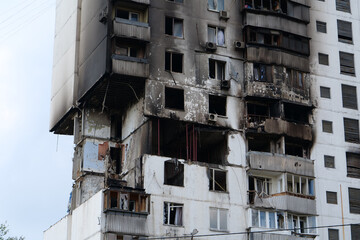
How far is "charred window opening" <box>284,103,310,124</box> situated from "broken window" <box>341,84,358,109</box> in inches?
157

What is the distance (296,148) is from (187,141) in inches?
402

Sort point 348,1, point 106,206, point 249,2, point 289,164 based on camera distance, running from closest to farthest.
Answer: point 106,206 < point 289,164 < point 249,2 < point 348,1

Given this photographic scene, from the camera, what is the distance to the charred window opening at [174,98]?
63.1 meters

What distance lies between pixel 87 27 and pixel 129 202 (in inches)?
677

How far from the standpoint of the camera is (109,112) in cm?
6769

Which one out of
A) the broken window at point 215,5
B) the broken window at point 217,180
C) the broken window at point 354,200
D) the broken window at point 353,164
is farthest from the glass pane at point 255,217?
the broken window at point 215,5

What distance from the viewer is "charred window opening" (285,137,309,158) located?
65.7 metres

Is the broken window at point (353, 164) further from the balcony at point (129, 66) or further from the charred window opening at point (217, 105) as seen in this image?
the balcony at point (129, 66)

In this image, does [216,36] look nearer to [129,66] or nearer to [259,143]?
[129,66]

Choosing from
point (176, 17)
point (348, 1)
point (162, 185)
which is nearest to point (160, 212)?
point (162, 185)

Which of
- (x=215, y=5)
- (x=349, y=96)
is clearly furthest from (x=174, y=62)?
(x=349, y=96)

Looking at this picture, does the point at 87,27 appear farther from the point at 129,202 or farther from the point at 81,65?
the point at 129,202

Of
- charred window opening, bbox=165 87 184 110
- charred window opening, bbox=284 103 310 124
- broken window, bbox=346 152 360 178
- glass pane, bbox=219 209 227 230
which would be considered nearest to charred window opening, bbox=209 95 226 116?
charred window opening, bbox=165 87 184 110

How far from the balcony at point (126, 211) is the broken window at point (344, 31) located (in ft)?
A: 81.4
